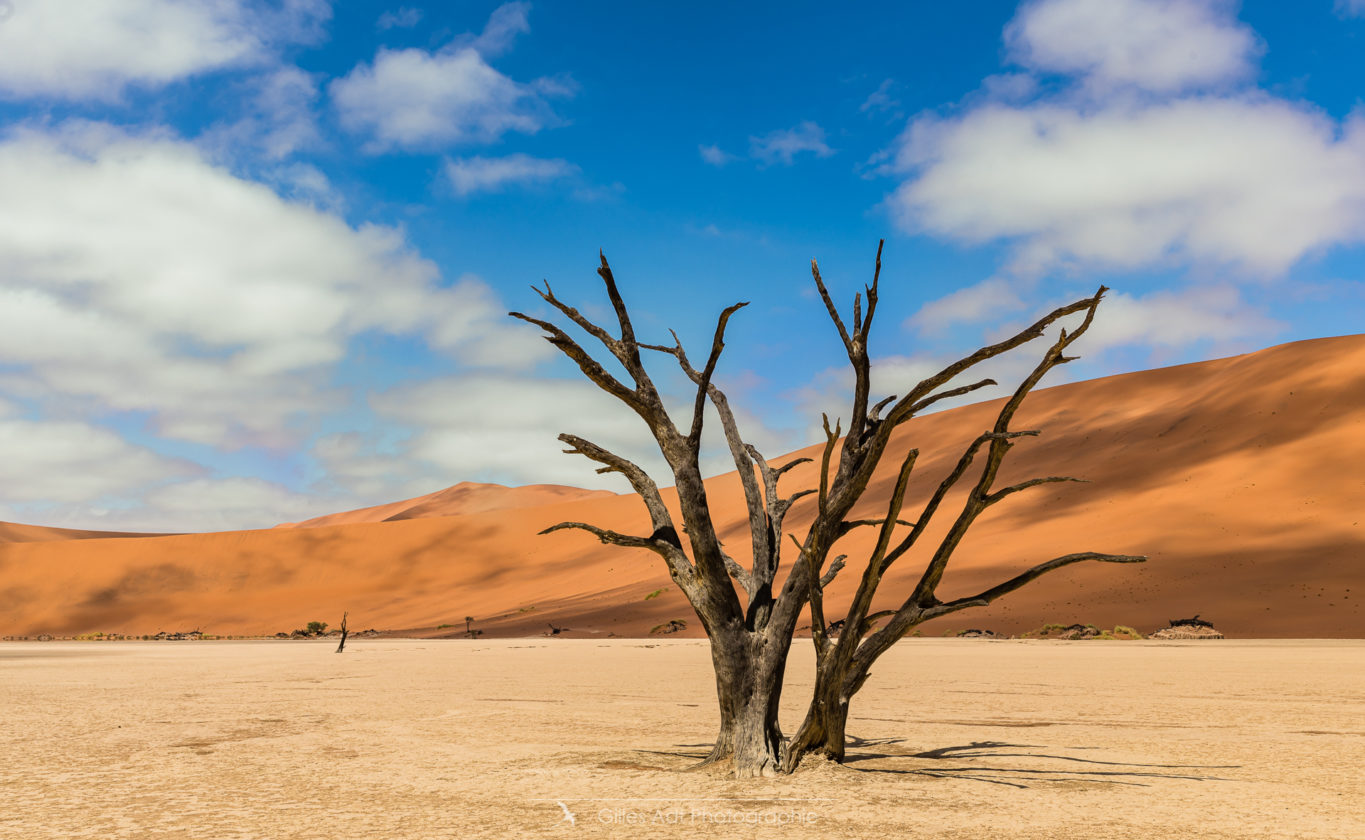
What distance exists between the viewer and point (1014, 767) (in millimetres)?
7598

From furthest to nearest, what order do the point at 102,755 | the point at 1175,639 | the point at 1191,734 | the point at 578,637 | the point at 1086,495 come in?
the point at 1086,495
the point at 578,637
the point at 1175,639
the point at 1191,734
the point at 102,755

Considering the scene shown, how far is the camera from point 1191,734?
31.2ft

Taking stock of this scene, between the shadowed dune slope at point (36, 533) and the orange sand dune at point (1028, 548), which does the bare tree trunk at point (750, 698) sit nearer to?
the orange sand dune at point (1028, 548)

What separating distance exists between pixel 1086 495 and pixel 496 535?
172ft

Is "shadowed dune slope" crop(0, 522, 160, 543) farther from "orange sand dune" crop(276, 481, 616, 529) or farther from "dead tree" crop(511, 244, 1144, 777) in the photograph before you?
"dead tree" crop(511, 244, 1144, 777)

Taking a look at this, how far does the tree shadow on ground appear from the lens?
278 inches

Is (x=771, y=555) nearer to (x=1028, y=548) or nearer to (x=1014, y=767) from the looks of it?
(x=1014, y=767)

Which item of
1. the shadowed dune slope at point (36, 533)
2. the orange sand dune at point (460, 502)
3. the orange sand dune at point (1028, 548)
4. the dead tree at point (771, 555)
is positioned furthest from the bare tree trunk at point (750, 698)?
the orange sand dune at point (460, 502)

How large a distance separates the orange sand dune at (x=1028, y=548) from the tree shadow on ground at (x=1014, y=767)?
2301 cm

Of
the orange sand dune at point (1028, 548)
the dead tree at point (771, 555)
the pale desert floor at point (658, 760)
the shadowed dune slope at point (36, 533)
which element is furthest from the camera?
the shadowed dune slope at point (36, 533)

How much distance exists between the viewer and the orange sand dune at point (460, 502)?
14738 centimetres

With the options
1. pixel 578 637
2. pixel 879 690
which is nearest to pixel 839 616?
pixel 578 637

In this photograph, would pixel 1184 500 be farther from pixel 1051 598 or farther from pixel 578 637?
pixel 578 637

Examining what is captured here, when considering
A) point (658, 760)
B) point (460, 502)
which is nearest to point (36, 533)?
point (460, 502)
